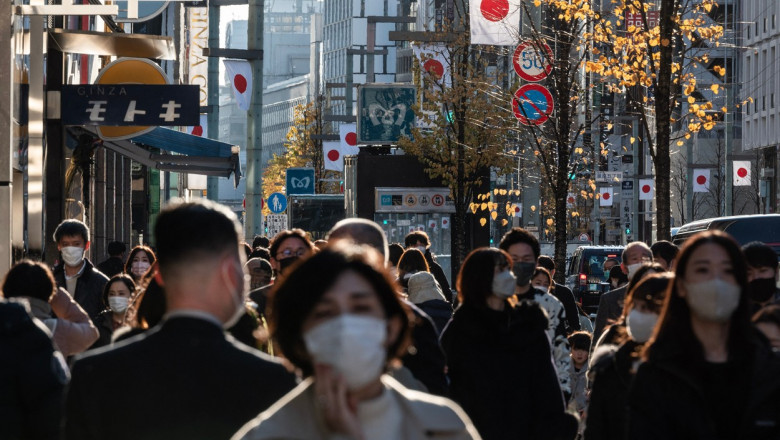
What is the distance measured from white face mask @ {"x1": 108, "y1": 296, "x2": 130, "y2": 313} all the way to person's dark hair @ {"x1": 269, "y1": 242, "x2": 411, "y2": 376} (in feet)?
23.7

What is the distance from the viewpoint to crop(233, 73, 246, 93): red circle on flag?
3122cm

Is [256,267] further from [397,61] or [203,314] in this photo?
[397,61]

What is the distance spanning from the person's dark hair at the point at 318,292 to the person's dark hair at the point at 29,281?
3.75 metres

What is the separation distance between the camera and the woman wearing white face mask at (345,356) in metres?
3.21

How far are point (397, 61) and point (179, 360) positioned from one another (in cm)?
15840

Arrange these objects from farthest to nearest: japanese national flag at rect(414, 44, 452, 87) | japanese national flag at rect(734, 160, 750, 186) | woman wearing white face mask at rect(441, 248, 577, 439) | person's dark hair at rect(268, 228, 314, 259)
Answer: japanese national flag at rect(734, 160, 750, 186) → japanese national flag at rect(414, 44, 452, 87) → person's dark hair at rect(268, 228, 314, 259) → woman wearing white face mask at rect(441, 248, 577, 439)

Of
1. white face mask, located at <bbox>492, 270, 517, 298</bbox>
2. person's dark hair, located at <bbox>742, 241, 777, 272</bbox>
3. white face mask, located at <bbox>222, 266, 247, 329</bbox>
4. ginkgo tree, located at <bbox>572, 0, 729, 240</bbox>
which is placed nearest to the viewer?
white face mask, located at <bbox>222, 266, 247, 329</bbox>

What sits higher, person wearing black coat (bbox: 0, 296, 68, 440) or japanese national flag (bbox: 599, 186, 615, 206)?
japanese national flag (bbox: 599, 186, 615, 206)

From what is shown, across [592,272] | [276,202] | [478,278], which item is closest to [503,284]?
[478,278]

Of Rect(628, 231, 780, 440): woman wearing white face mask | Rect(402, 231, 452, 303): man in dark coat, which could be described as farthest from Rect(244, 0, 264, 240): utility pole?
Rect(628, 231, 780, 440): woman wearing white face mask

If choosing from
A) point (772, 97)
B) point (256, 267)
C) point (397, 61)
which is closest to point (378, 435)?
point (256, 267)

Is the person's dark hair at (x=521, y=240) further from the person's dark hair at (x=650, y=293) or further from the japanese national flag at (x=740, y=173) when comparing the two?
the japanese national flag at (x=740, y=173)

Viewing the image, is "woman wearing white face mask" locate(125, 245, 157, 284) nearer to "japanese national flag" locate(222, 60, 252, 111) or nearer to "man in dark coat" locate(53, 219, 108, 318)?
"man in dark coat" locate(53, 219, 108, 318)

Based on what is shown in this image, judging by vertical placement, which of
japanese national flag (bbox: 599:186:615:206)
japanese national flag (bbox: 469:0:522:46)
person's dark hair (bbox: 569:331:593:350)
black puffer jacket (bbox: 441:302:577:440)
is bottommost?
person's dark hair (bbox: 569:331:593:350)
